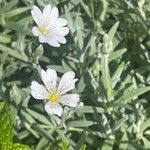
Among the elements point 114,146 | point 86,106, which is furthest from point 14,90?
point 114,146

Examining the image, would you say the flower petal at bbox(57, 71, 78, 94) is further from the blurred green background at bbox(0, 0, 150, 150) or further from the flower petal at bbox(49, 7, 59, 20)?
the flower petal at bbox(49, 7, 59, 20)

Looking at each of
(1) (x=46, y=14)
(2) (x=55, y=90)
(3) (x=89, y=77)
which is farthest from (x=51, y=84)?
(3) (x=89, y=77)

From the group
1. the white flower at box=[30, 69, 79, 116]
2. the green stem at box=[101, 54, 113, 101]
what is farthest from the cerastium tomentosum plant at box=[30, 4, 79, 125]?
the green stem at box=[101, 54, 113, 101]

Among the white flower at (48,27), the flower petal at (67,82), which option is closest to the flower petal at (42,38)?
the white flower at (48,27)

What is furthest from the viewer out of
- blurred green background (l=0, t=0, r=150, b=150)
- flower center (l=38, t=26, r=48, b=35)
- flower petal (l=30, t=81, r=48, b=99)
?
blurred green background (l=0, t=0, r=150, b=150)

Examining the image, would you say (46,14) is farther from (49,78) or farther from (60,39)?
(49,78)

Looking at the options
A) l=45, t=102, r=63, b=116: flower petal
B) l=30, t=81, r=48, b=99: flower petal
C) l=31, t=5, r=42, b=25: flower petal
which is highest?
l=31, t=5, r=42, b=25: flower petal

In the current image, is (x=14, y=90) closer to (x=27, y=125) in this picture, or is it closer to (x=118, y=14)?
(x=27, y=125)
